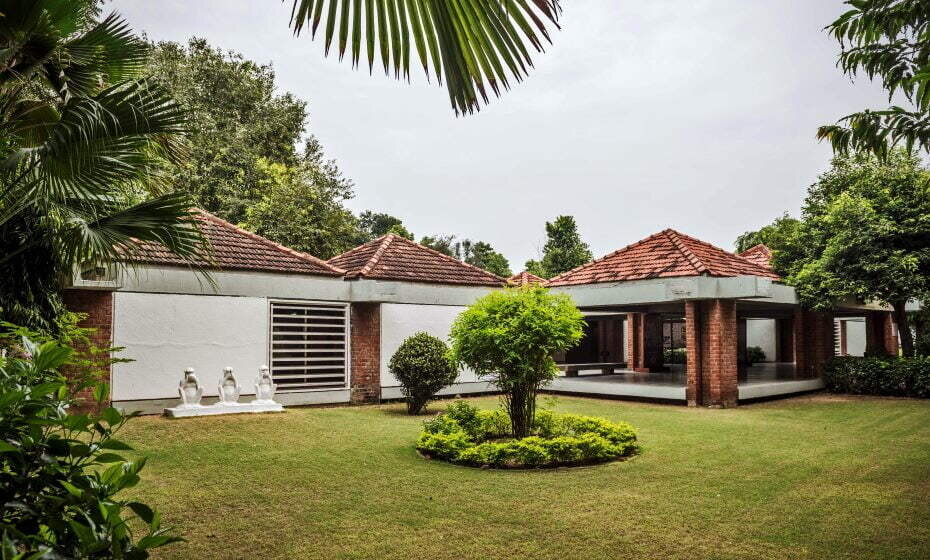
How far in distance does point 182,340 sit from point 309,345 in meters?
2.90

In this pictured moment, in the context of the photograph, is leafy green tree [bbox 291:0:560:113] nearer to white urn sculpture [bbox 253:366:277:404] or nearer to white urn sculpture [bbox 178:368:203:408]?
white urn sculpture [bbox 178:368:203:408]

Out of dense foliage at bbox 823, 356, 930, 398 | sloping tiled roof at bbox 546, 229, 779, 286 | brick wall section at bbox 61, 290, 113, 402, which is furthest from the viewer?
dense foliage at bbox 823, 356, 930, 398

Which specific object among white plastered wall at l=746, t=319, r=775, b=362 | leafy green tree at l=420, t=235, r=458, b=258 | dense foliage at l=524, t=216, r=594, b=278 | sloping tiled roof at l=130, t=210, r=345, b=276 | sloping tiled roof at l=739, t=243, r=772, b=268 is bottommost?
white plastered wall at l=746, t=319, r=775, b=362

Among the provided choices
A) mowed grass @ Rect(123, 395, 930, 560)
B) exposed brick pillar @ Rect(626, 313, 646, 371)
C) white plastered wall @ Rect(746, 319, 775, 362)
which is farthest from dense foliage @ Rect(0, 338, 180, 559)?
white plastered wall @ Rect(746, 319, 775, 362)

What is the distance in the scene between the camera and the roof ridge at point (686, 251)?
15455 mm

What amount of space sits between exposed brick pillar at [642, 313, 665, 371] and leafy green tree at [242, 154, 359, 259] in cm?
1344

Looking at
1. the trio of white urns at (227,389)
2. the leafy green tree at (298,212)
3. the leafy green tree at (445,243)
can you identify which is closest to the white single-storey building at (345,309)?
the trio of white urns at (227,389)

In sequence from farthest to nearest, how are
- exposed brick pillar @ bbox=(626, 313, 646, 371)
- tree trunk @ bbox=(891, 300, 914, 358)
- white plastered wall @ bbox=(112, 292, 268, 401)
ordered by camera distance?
1. exposed brick pillar @ bbox=(626, 313, 646, 371)
2. tree trunk @ bbox=(891, 300, 914, 358)
3. white plastered wall @ bbox=(112, 292, 268, 401)

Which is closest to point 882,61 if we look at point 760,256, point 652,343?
point 760,256

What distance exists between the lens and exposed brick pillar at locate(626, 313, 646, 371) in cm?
2533

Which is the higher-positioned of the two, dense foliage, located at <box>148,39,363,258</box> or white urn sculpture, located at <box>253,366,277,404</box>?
dense foliage, located at <box>148,39,363,258</box>

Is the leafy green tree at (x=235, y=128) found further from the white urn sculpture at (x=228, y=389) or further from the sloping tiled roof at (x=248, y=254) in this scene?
Result: the white urn sculpture at (x=228, y=389)

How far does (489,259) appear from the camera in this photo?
170 feet

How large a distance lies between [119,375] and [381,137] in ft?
98.8
